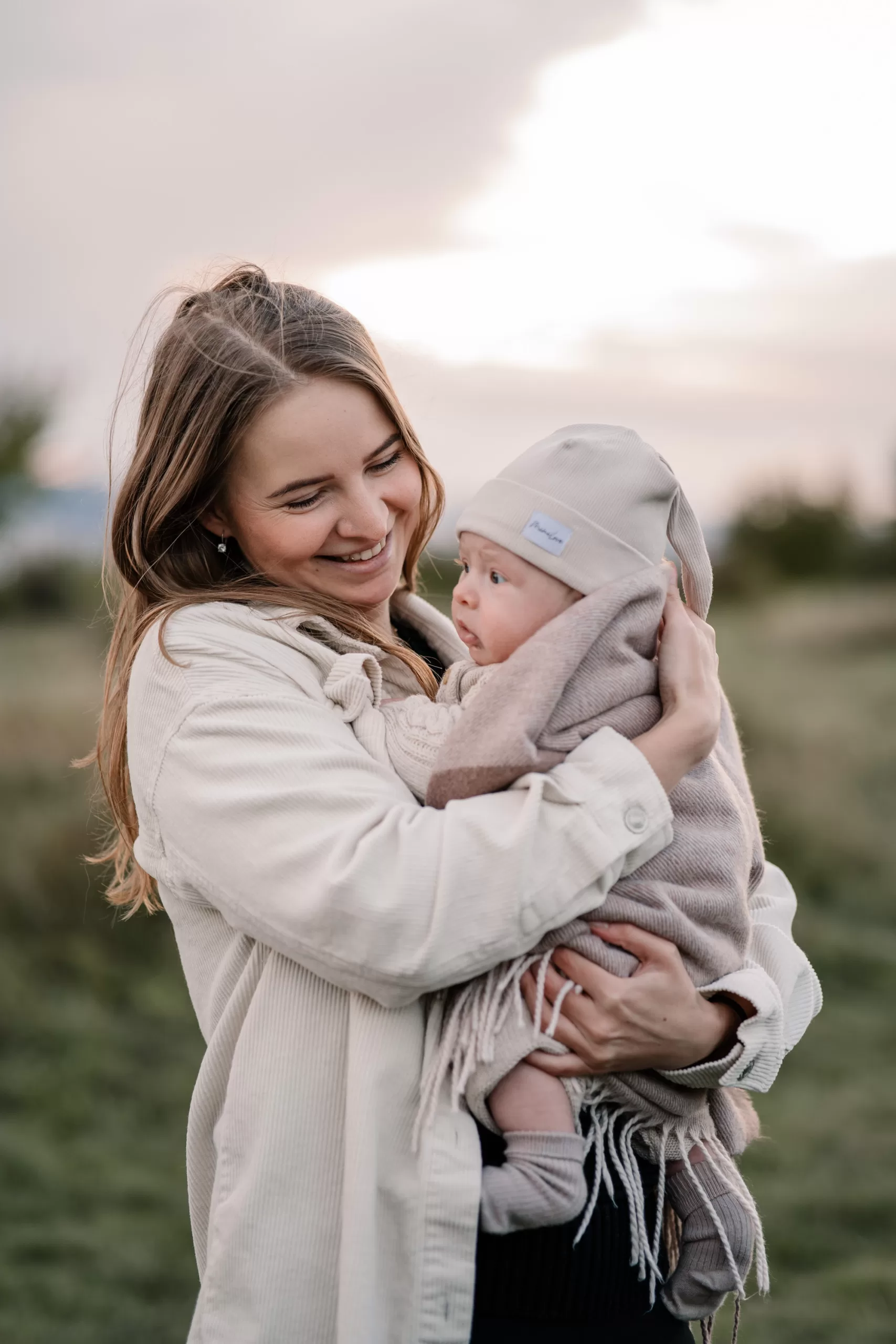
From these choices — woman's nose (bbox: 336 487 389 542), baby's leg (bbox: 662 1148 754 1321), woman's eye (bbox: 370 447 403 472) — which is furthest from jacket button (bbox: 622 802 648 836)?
woman's eye (bbox: 370 447 403 472)

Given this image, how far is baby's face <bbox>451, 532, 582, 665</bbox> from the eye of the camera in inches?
64.1

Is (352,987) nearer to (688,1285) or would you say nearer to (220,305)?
(688,1285)

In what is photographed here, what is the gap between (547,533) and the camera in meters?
1.60

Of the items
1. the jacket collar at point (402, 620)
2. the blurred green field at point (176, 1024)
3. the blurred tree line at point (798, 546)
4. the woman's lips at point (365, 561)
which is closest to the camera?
the jacket collar at point (402, 620)

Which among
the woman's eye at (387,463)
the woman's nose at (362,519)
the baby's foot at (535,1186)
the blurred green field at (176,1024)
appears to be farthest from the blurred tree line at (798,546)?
→ the baby's foot at (535,1186)

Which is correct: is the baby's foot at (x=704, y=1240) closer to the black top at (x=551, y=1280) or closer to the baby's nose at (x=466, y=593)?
the black top at (x=551, y=1280)

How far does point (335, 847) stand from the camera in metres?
1.37

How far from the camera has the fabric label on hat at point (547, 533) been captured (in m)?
1.60

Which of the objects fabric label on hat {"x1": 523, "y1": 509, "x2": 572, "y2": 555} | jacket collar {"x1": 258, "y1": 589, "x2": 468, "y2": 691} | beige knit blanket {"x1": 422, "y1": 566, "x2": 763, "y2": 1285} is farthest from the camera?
jacket collar {"x1": 258, "y1": 589, "x2": 468, "y2": 691}

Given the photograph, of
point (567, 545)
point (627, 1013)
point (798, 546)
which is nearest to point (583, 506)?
point (567, 545)

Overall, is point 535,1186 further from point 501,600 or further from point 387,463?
point 387,463

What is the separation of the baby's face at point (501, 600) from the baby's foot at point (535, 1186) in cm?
63

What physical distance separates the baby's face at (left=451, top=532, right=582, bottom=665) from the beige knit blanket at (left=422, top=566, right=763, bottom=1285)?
7 cm

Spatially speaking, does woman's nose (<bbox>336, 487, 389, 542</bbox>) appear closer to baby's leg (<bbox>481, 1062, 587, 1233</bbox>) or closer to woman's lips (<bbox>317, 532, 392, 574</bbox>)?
woman's lips (<bbox>317, 532, 392, 574</bbox>)
